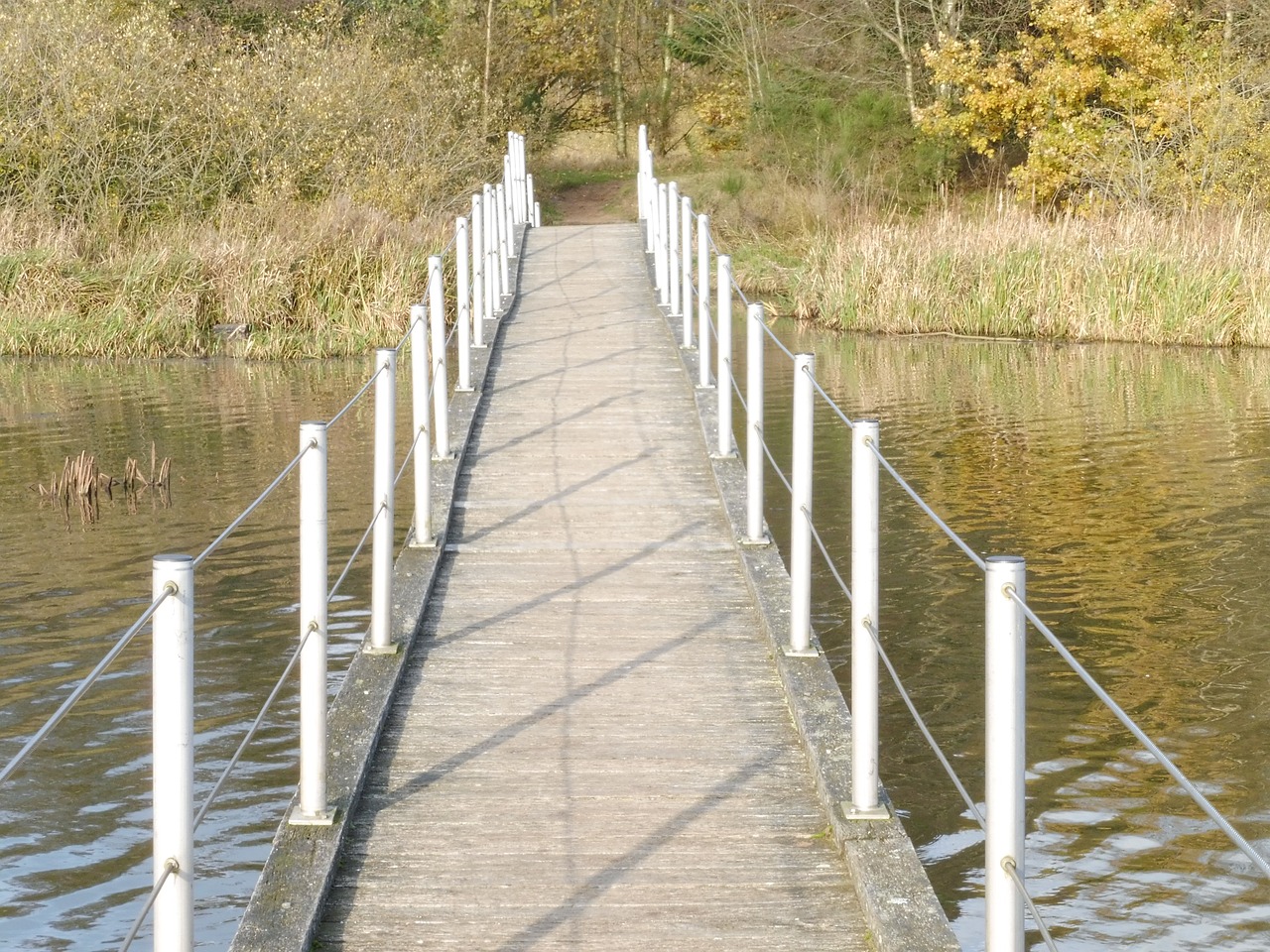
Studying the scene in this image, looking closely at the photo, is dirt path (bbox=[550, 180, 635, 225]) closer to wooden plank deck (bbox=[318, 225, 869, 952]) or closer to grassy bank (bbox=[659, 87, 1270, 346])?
grassy bank (bbox=[659, 87, 1270, 346])

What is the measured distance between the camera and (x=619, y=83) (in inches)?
1531

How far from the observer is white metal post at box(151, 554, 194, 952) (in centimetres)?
356

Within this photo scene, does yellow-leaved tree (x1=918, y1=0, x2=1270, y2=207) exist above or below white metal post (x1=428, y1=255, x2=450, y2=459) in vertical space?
above

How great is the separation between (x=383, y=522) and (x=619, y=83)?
111ft

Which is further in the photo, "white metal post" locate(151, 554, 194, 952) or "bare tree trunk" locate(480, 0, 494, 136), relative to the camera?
"bare tree trunk" locate(480, 0, 494, 136)

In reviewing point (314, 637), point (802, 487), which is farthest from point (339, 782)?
point (802, 487)

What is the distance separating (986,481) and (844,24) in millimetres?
22875

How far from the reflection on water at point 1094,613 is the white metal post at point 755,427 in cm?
112

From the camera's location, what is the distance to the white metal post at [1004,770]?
347cm

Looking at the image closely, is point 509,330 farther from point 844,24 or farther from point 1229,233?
point 844,24

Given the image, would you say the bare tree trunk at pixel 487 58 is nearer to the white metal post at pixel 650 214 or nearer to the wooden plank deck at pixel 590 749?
the white metal post at pixel 650 214

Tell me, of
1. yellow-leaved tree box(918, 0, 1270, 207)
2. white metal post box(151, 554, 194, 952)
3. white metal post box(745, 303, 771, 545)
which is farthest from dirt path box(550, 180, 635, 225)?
white metal post box(151, 554, 194, 952)

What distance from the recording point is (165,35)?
27.2 meters

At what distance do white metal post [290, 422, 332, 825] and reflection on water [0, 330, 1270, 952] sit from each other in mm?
1006
